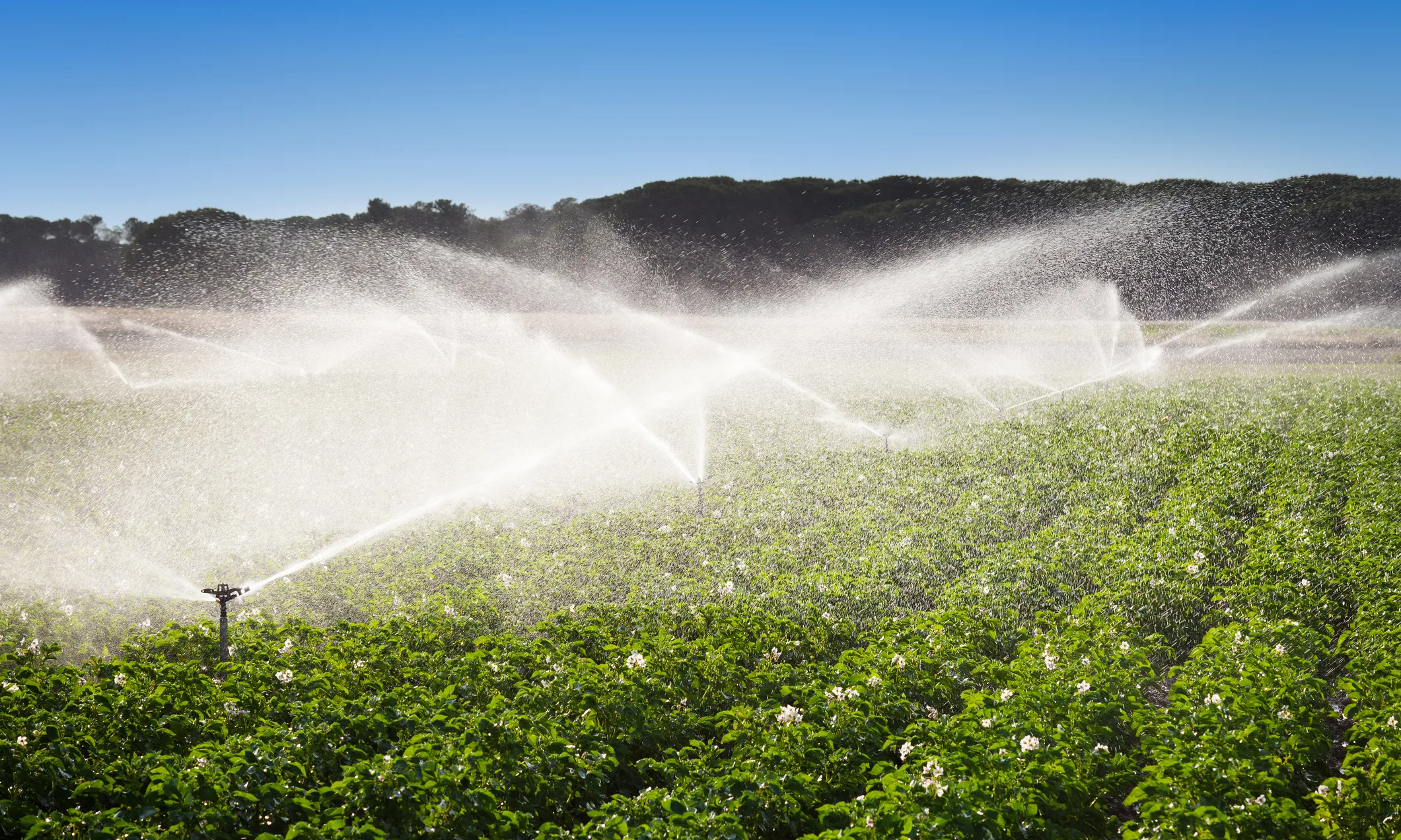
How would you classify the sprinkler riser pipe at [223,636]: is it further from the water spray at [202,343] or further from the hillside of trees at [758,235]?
the hillside of trees at [758,235]

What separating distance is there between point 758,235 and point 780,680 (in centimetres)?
6971

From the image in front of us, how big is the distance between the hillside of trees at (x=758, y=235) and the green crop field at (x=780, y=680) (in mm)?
45023

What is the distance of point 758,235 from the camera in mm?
73875

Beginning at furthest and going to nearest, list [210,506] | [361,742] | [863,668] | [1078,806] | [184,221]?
[184,221]
[210,506]
[863,668]
[361,742]
[1078,806]

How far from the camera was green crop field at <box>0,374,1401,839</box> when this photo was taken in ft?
14.7

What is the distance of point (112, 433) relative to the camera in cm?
1853

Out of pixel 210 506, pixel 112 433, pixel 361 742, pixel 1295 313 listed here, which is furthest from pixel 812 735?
pixel 1295 313

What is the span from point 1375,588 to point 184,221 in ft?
203

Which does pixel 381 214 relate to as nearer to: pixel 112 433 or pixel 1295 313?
pixel 112 433

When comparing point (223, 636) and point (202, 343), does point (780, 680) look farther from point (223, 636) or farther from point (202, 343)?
point (202, 343)

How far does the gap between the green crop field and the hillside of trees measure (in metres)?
45.0

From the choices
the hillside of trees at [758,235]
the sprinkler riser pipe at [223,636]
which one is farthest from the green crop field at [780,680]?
the hillside of trees at [758,235]

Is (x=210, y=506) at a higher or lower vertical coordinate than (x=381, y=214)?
lower

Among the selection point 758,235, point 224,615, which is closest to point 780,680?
point 224,615
